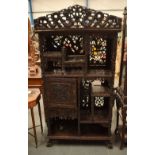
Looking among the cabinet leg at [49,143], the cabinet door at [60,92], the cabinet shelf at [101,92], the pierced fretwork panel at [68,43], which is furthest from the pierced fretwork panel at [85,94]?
the cabinet leg at [49,143]

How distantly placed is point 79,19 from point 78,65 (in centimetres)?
44

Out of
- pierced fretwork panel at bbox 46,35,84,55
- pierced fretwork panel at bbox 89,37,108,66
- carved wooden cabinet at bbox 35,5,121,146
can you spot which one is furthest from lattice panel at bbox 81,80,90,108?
pierced fretwork panel at bbox 46,35,84,55

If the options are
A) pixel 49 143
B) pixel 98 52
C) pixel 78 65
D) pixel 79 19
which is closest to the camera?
pixel 79 19

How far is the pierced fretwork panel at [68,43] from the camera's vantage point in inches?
85.2

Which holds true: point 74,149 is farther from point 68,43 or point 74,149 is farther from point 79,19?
point 79,19

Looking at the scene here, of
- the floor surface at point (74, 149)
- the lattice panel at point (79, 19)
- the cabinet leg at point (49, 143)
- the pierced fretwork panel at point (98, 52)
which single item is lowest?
the floor surface at point (74, 149)

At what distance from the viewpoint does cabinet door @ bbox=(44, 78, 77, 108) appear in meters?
2.08

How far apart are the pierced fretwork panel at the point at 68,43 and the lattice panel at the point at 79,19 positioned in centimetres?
21

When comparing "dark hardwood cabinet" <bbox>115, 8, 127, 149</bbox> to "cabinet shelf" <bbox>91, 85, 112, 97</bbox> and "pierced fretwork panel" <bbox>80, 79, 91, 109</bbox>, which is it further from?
"pierced fretwork panel" <bbox>80, 79, 91, 109</bbox>

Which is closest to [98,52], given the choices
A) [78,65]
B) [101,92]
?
[78,65]

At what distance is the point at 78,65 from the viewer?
2.09m

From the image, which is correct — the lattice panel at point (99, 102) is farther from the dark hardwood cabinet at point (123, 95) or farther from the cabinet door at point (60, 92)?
the cabinet door at point (60, 92)

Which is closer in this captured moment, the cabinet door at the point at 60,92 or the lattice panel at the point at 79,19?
the lattice panel at the point at 79,19
